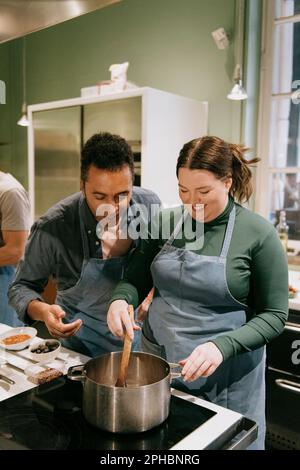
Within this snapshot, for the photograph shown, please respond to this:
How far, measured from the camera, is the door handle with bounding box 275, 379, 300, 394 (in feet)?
7.00


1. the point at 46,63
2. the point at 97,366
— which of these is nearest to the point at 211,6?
the point at 46,63

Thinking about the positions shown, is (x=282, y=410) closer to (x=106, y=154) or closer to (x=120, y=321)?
(x=120, y=321)

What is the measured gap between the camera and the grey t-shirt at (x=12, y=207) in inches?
90.1

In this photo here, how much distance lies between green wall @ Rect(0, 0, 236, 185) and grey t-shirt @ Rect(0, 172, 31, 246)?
1.44 m

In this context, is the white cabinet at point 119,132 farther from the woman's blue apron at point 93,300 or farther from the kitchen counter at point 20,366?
the kitchen counter at point 20,366

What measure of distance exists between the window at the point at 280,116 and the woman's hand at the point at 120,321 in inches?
78.7

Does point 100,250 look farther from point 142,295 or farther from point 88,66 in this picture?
point 88,66

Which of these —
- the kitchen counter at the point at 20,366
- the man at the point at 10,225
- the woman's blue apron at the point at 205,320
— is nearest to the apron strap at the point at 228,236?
the woman's blue apron at the point at 205,320

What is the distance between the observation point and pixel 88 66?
393 cm

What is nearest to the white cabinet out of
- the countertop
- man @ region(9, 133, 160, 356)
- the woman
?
the countertop

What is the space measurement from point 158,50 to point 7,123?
2264mm

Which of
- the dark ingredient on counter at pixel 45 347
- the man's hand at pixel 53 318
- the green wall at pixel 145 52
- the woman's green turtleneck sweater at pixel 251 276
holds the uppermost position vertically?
the green wall at pixel 145 52

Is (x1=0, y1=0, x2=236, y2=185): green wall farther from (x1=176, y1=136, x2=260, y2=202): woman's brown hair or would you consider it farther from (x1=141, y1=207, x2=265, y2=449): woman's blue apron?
(x1=141, y1=207, x2=265, y2=449): woman's blue apron

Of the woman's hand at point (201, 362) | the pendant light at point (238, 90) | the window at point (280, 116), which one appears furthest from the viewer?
the window at point (280, 116)
